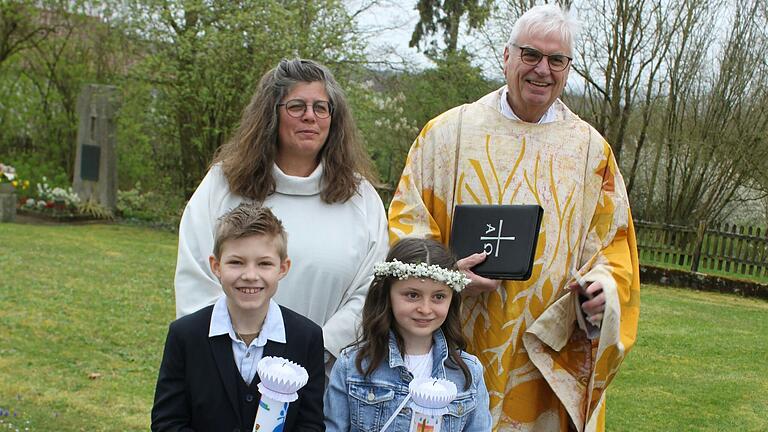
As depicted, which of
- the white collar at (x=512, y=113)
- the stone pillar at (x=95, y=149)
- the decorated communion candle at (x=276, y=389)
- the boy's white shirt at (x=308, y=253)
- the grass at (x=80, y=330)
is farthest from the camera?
the stone pillar at (x=95, y=149)

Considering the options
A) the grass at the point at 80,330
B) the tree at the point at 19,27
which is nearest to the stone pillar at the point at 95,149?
the tree at the point at 19,27

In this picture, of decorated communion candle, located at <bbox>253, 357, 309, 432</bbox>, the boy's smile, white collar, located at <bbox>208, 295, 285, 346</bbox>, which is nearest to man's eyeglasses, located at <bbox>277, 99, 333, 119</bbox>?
the boy's smile

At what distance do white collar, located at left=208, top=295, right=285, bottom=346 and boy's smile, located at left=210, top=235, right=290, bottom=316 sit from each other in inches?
2.8

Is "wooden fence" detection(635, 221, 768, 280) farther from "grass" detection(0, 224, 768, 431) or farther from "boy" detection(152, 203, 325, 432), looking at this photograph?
"boy" detection(152, 203, 325, 432)

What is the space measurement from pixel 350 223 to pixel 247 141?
44cm

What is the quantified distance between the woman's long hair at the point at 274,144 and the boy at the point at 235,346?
0.28 meters

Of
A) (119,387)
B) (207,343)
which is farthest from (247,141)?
(119,387)

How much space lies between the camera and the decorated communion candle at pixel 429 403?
220cm

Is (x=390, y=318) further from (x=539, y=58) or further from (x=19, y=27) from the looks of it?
(x=19, y=27)

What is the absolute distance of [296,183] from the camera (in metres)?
2.84

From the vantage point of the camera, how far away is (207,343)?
8.09 feet

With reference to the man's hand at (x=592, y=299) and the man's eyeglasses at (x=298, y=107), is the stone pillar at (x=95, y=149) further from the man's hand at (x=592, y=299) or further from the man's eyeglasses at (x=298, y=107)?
the man's hand at (x=592, y=299)

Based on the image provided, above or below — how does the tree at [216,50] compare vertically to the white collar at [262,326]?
above

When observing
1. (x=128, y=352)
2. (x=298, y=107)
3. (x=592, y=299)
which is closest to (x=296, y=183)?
(x=298, y=107)
